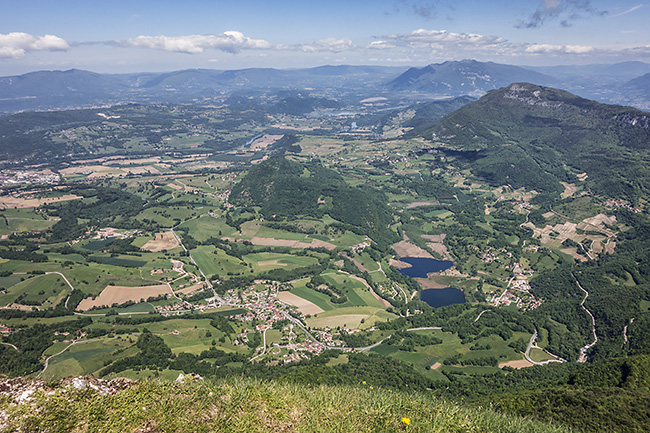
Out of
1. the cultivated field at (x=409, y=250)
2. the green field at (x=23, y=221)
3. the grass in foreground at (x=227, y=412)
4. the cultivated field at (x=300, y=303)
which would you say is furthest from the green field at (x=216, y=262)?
the grass in foreground at (x=227, y=412)

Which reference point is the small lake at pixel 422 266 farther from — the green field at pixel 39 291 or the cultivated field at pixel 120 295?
the green field at pixel 39 291

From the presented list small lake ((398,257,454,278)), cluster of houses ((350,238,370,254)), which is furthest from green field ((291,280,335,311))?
small lake ((398,257,454,278))

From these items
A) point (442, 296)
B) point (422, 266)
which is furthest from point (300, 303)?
point (422, 266)

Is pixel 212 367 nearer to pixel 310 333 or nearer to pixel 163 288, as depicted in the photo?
pixel 310 333

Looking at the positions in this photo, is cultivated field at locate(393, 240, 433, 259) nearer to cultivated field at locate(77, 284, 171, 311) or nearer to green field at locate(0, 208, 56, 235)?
cultivated field at locate(77, 284, 171, 311)

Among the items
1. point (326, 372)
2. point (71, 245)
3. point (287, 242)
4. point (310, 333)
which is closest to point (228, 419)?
point (326, 372)

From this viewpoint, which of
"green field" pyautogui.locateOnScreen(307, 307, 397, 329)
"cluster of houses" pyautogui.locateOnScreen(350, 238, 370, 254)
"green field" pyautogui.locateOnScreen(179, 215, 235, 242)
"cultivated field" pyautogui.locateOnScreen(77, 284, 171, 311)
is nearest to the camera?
"green field" pyautogui.locateOnScreen(307, 307, 397, 329)
